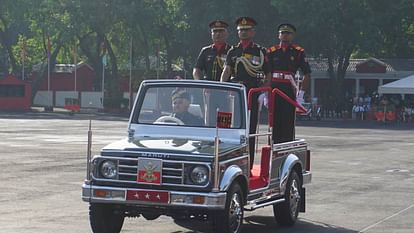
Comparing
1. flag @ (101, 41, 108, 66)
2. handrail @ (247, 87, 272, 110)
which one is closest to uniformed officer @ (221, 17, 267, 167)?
handrail @ (247, 87, 272, 110)

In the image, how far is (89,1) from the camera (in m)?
74.7

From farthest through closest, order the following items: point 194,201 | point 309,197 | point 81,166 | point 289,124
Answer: point 81,166
point 309,197
point 289,124
point 194,201

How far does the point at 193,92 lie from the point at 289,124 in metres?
2.11

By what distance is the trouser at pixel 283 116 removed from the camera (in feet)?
45.1

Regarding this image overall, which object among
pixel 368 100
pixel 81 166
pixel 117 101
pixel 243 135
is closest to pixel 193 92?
pixel 243 135

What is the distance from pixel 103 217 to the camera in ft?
37.2

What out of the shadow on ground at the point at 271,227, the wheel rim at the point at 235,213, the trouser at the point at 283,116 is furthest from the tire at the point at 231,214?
the trouser at the point at 283,116

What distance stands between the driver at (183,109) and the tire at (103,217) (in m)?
1.43

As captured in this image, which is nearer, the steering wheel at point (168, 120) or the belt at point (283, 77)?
the steering wheel at point (168, 120)

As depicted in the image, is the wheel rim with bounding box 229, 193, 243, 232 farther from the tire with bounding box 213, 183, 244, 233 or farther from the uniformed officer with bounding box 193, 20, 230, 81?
the uniformed officer with bounding box 193, 20, 230, 81

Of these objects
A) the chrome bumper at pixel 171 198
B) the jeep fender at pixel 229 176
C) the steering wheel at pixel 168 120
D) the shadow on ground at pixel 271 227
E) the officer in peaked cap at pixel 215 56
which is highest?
the officer in peaked cap at pixel 215 56

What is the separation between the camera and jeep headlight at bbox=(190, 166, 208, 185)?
10727 mm

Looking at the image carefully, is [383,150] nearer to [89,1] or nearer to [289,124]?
[289,124]

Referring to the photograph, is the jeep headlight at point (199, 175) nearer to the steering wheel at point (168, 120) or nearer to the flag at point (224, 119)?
the flag at point (224, 119)
